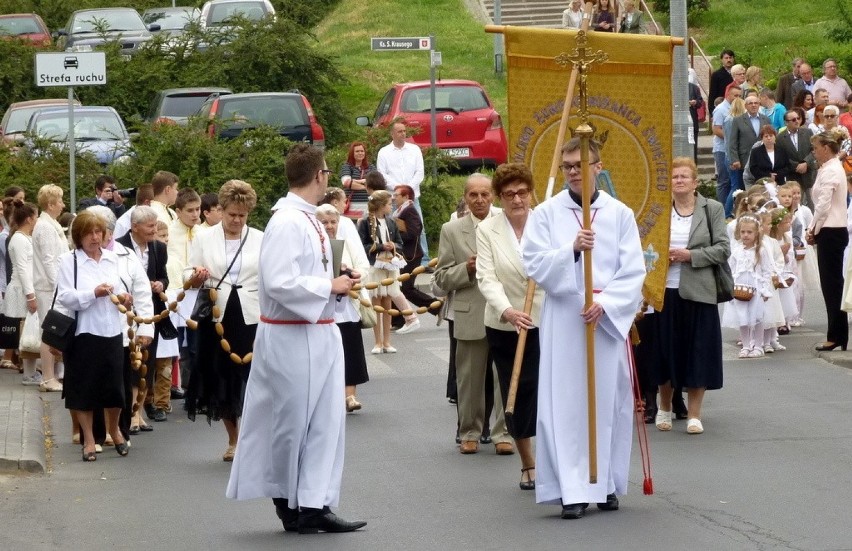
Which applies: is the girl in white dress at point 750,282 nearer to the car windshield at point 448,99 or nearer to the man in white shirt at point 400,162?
the man in white shirt at point 400,162

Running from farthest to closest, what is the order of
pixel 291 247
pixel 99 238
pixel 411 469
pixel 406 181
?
pixel 406 181 → pixel 99 238 → pixel 411 469 → pixel 291 247

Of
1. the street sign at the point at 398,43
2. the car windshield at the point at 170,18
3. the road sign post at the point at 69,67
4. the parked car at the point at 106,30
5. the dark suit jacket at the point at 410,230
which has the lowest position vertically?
the dark suit jacket at the point at 410,230

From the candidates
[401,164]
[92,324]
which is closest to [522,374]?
[92,324]

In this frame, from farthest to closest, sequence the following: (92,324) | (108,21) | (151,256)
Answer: (108,21)
(151,256)
(92,324)

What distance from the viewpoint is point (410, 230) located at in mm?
17484

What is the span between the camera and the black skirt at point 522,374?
384 inches

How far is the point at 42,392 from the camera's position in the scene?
1474 centimetres

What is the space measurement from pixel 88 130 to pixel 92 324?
13.8 m

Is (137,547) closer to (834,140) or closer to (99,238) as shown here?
(99,238)

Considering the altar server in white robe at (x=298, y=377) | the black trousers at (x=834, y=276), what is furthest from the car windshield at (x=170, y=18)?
the altar server in white robe at (x=298, y=377)

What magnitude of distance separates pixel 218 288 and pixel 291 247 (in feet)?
9.46

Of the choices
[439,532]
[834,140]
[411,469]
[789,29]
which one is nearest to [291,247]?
[439,532]

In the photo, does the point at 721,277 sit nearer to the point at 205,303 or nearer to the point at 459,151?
the point at 205,303

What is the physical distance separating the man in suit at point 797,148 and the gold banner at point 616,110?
11.7m
